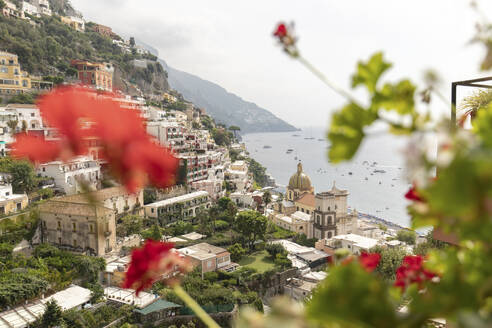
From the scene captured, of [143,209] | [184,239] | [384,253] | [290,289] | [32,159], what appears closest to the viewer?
[32,159]

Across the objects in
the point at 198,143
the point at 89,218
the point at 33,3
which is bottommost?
the point at 89,218

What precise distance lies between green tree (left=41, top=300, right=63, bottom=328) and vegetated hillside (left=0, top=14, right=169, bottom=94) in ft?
62.9

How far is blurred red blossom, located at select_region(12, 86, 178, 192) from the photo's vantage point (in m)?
0.70

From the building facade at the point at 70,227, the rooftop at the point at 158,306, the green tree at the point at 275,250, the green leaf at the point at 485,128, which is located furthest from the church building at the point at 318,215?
the green leaf at the point at 485,128

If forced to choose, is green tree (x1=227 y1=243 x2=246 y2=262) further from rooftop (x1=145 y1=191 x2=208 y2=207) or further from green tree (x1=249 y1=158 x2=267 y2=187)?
green tree (x1=249 y1=158 x2=267 y2=187)

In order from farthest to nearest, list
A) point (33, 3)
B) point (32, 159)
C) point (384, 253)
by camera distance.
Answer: point (33, 3)
point (384, 253)
point (32, 159)

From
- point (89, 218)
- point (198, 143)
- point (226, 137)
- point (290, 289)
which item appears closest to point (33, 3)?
point (226, 137)

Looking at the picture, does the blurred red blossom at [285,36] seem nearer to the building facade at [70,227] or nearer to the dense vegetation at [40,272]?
the dense vegetation at [40,272]

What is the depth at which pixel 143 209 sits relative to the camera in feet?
74.7

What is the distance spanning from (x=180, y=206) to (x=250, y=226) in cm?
529

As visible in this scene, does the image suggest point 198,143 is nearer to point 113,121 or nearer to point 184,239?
point 184,239

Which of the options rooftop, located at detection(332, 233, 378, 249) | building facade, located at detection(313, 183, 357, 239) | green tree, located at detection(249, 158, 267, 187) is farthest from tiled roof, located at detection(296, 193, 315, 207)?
green tree, located at detection(249, 158, 267, 187)

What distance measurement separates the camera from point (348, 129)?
741 millimetres

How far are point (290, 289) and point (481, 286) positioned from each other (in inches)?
732
